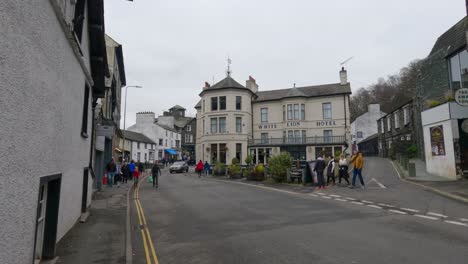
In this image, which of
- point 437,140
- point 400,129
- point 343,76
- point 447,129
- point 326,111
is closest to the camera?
point 447,129

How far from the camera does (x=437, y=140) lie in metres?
17.5

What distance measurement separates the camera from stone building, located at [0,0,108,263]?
3.60 m

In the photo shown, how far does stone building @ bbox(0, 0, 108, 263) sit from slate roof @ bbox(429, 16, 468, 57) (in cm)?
2040

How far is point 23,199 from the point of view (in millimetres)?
4156

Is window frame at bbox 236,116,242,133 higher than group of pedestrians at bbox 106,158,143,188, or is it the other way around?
window frame at bbox 236,116,242,133

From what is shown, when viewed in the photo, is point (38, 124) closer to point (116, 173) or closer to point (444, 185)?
point (444, 185)

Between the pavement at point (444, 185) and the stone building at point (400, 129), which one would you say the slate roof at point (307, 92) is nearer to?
the stone building at point (400, 129)

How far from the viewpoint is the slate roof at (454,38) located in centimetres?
1825

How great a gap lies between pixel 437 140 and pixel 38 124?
19.6 meters

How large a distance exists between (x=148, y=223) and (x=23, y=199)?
17.9ft

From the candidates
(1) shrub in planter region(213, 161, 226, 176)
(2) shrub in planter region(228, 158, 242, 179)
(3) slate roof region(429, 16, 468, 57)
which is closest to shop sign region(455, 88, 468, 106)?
(3) slate roof region(429, 16, 468, 57)

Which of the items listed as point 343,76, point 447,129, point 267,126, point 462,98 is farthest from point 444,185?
point 267,126

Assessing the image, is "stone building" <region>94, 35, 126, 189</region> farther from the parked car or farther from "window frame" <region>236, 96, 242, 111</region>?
"window frame" <region>236, 96, 242, 111</region>

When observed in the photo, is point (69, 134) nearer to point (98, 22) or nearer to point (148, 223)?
point (148, 223)
